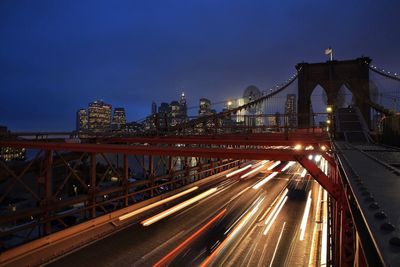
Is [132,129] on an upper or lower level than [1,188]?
upper

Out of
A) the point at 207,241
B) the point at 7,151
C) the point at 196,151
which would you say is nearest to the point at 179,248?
the point at 207,241

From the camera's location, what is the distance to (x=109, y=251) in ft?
32.9

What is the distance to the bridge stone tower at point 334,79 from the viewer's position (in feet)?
175

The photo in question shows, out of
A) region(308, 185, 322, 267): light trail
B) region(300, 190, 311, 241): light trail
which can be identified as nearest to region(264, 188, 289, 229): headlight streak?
region(300, 190, 311, 241): light trail

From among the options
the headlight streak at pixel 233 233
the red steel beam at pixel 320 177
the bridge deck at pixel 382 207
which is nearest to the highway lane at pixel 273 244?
the headlight streak at pixel 233 233

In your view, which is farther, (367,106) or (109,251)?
(367,106)

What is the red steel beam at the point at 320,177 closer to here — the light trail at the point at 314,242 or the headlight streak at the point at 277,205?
the light trail at the point at 314,242

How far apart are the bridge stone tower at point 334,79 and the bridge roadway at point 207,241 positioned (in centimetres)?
4064

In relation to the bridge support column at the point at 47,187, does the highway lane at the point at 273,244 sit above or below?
below

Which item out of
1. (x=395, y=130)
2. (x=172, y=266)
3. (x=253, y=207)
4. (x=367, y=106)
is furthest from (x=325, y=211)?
(x=367, y=106)

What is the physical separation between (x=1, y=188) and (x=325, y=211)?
1832 inches

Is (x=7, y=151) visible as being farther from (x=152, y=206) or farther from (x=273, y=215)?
(x=273, y=215)

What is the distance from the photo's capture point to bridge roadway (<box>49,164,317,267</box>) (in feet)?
31.3

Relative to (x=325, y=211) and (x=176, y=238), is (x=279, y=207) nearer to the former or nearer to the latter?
(x=325, y=211)
